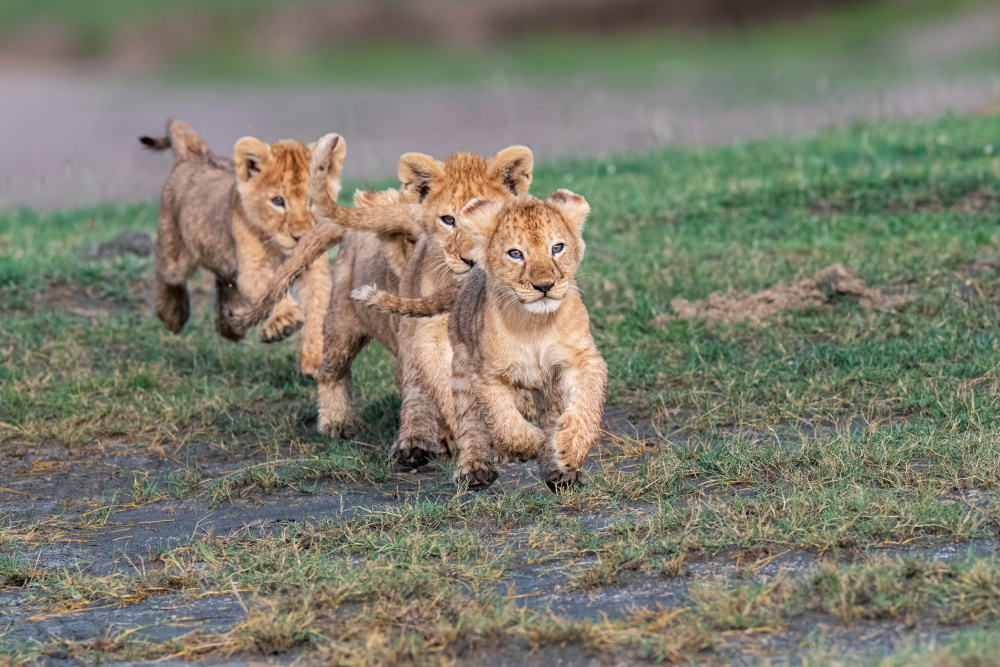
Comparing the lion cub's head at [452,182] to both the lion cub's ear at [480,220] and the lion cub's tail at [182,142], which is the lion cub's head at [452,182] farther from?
the lion cub's tail at [182,142]

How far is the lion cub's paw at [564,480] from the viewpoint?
503 centimetres

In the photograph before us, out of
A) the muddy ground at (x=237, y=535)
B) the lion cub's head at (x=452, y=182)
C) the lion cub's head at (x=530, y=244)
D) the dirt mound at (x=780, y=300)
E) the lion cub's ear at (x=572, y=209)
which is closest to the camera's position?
the muddy ground at (x=237, y=535)

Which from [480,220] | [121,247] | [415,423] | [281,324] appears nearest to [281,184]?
[281,324]

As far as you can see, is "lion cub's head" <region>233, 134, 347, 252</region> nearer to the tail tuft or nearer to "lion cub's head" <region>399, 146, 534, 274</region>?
the tail tuft

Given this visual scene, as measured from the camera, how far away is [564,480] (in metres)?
5.05

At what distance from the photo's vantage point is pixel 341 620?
3809 mm

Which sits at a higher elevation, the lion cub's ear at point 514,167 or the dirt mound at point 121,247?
the lion cub's ear at point 514,167

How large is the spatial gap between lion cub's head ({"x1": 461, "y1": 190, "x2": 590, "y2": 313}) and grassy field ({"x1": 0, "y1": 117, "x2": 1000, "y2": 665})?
0.86 m

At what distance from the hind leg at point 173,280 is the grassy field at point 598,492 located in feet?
0.71

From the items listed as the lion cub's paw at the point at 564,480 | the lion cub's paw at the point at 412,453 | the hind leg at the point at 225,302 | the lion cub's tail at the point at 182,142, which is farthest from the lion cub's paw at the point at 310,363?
the lion cub's tail at the point at 182,142

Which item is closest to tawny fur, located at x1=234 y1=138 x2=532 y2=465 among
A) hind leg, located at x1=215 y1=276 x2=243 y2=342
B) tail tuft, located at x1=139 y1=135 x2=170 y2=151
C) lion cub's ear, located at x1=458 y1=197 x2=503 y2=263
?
lion cub's ear, located at x1=458 y1=197 x2=503 y2=263

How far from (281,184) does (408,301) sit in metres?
2.62

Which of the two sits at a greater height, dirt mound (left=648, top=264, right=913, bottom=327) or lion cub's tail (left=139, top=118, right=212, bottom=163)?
lion cub's tail (left=139, top=118, right=212, bottom=163)

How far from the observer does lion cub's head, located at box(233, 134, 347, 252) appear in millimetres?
7824
